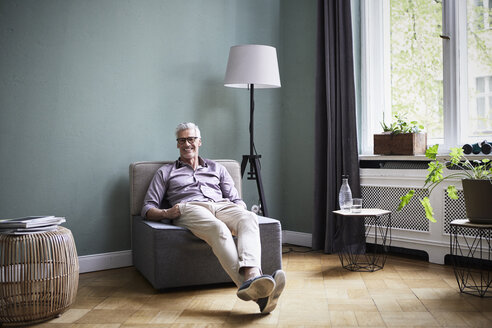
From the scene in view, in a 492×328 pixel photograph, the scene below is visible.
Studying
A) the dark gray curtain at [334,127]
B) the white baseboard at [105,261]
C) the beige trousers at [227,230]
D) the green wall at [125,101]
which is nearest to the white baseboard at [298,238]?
the green wall at [125,101]

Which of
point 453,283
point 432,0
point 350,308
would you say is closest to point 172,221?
point 350,308

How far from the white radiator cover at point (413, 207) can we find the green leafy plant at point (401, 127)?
304mm

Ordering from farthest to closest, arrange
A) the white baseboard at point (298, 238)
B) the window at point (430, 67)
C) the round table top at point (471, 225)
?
the white baseboard at point (298, 238)
the window at point (430, 67)
the round table top at point (471, 225)

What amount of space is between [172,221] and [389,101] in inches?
84.9

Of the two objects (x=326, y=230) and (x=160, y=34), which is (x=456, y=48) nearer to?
(x=326, y=230)

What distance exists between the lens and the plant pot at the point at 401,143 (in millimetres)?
3695

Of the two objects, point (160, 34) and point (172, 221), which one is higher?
point (160, 34)

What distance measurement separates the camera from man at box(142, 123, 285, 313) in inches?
96.4

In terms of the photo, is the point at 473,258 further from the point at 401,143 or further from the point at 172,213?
the point at 172,213

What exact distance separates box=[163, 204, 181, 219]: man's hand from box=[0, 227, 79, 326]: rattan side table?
0.73m

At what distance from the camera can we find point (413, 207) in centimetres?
374

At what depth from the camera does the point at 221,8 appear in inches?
162

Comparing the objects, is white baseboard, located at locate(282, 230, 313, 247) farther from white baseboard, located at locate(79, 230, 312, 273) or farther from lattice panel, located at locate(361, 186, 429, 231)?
white baseboard, located at locate(79, 230, 312, 273)

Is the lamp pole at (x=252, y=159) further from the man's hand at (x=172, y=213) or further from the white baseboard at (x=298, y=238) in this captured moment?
the man's hand at (x=172, y=213)
